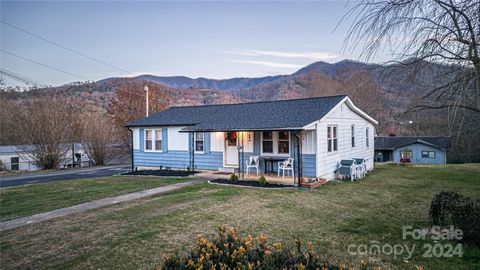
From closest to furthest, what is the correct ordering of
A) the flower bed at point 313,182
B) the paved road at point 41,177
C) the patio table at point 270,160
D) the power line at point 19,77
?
the flower bed at point 313,182
the patio table at point 270,160
the paved road at point 41,177
the power line at point 19,77

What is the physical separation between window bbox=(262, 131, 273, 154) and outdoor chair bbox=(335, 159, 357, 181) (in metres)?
3.44

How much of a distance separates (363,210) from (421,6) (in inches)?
225

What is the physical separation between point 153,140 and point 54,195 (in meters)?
7.08

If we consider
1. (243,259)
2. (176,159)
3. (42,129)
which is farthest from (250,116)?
(42,129)

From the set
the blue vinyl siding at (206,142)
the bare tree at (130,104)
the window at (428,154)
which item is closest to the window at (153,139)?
the blue vinyl siding at (206,142)

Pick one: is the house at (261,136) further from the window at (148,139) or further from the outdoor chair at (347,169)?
the outdoor chair at (347,169)

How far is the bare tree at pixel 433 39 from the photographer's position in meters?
3.07

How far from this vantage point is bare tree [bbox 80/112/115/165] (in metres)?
23.7

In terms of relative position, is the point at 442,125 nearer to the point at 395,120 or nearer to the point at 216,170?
the point at 395,120

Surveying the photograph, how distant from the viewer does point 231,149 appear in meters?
14.7

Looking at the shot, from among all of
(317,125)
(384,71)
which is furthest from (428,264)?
(317,125)

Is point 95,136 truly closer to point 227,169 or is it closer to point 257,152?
point 227,169

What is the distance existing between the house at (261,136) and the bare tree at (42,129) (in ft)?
28.3

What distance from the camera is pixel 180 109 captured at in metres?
19.2
